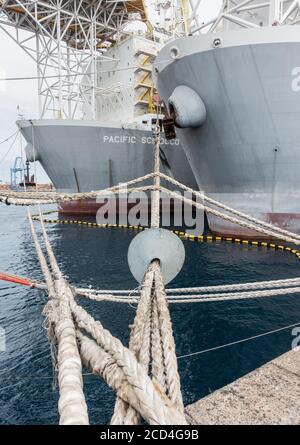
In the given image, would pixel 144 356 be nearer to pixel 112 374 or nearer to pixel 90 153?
pixel 112 374

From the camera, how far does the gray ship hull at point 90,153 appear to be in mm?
19722

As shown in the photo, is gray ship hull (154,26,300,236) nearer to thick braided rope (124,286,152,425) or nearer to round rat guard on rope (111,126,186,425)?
round rat guard on rope (111,126,186,425)

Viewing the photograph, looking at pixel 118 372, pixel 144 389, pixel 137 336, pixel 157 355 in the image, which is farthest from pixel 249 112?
pixel 144 389

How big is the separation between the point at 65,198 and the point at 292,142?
9408 millimetres

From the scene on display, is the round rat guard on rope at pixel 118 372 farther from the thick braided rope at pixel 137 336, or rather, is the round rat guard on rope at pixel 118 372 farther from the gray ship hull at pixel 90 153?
the gray ship hull at pixel 90 153

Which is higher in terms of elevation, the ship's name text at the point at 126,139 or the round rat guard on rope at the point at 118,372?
the ship's name text at the point at 126,139

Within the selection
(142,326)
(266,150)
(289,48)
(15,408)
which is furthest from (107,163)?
(142,326)

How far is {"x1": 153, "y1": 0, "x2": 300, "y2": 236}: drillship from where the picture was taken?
1059cm

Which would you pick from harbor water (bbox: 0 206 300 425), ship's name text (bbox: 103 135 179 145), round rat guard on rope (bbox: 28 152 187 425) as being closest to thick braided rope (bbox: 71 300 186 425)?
round rat guard on rope (bbox: 28 152 187 425)

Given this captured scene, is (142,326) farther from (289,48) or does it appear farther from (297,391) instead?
(289,48)

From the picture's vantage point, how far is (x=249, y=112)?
1140 cm

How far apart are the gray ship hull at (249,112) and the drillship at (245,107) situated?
0.11 feet

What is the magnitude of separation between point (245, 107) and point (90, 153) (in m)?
11.8

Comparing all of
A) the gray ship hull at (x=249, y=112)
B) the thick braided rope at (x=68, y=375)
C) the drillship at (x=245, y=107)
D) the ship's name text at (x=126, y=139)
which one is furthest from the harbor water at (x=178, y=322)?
the ship's name text at (x=126, y=139)
